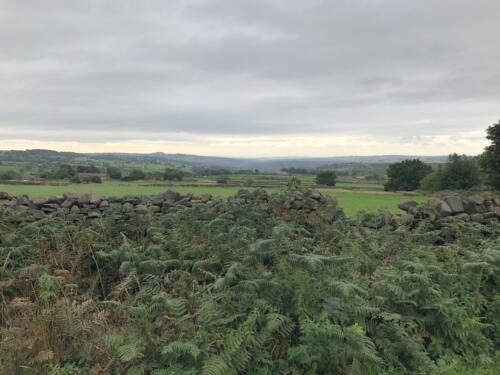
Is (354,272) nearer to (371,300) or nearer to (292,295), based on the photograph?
(371,300)

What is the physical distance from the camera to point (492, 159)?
108ft

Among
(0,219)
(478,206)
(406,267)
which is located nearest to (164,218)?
(0,219)

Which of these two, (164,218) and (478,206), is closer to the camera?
(164,218)

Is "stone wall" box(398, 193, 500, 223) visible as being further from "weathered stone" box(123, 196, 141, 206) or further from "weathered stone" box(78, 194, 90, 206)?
"weathered stone" box(78, 194, 90, 206)

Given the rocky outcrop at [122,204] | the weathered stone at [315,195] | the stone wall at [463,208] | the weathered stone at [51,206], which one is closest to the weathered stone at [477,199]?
the stone wall at [463,208]

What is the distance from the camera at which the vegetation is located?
11.4ft

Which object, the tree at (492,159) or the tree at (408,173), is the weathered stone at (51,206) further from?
the tree at (408,173)

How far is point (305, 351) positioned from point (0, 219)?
782cm

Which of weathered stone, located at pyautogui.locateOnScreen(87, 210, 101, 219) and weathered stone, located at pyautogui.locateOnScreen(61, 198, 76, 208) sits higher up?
weathered stone, located at pyautogui.locateOnScreen(61, 198, 76, 208)

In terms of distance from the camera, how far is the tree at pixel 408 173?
188 feet

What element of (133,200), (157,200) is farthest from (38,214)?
(157,200)

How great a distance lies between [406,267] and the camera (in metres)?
5.48

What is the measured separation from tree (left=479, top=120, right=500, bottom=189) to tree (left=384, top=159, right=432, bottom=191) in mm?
21081

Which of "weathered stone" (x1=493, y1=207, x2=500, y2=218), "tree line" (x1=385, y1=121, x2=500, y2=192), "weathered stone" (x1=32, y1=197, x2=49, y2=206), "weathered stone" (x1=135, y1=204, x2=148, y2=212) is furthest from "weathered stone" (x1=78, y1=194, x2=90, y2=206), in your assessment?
"tree line" (x1=385, y1=121, x2=500, y2=192)
